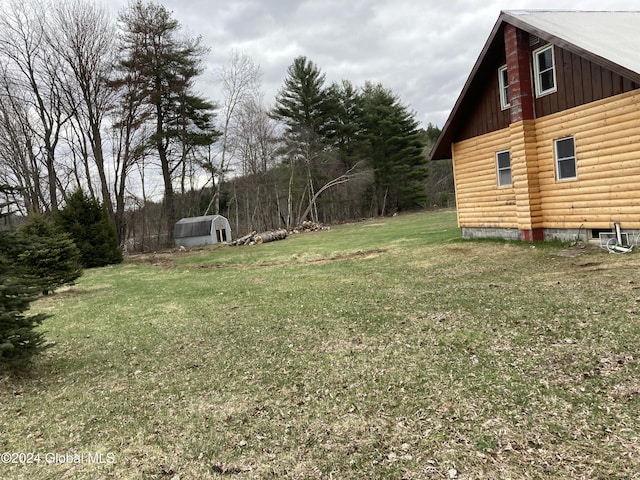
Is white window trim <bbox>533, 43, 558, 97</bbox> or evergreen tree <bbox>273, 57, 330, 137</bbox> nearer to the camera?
white window trim <bbox>533, 43, 558, 97</bbox>

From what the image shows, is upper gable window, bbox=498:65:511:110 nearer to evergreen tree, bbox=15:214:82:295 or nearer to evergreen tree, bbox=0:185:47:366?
evergreen tree, bbox=0:185:47:366

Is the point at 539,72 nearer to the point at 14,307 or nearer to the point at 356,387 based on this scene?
the point at 356,387

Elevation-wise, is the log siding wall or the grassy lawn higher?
the log siding wall

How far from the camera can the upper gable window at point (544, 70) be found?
11.0 metres

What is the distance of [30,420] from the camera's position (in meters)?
3.94

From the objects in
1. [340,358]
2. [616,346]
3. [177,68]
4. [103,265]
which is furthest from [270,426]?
[177,68]

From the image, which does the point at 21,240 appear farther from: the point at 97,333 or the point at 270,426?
the point at 270,426

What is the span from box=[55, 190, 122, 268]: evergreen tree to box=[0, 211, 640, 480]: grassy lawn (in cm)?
1282

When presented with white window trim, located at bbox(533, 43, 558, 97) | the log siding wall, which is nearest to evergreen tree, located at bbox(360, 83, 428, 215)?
the log siding wall

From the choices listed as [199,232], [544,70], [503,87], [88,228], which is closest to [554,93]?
[544,70]

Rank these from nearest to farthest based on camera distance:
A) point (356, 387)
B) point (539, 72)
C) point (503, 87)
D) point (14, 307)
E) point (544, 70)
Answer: point (356, 387)
point (14, 307)
point (544, 70)
point (539, 72)
point (503, 87)

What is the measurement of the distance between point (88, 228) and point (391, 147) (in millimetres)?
30298

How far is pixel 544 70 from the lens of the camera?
11258 mm

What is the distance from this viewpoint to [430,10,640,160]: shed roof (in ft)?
29.8
